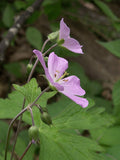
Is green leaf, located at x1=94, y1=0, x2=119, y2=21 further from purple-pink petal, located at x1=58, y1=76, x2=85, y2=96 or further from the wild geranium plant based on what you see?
purple-pink petal, located at x1=58, y1=76, x2=85, y2=96

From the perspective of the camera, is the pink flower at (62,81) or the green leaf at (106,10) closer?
the pink flower at (62,81)

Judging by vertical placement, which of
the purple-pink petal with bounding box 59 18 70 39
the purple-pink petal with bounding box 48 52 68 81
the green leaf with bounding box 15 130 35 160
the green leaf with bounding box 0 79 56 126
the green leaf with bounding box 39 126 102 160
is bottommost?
the green leaf with bounding box 15 130 35 160

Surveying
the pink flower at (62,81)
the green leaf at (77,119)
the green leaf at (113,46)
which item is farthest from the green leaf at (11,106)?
the green leaf at (113,46)

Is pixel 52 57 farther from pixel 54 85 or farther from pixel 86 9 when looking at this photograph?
pixel 86 9

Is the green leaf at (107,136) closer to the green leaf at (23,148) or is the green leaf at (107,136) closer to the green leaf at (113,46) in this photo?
the green leaf at (23,148)

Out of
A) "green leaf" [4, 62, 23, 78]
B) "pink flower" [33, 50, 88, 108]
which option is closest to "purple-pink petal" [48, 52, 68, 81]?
"pink flower" [33, 50, 88, 108]

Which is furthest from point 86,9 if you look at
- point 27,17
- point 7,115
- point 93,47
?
point 7,115

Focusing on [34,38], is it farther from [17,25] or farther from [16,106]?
[16,106]
